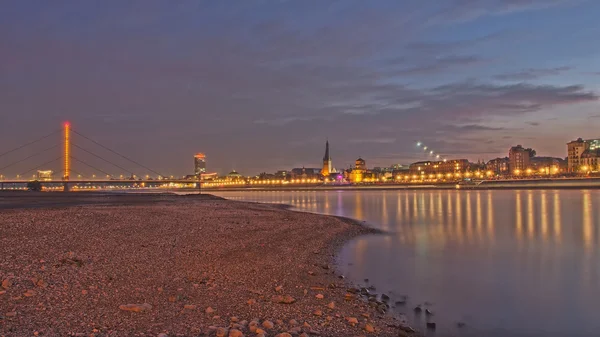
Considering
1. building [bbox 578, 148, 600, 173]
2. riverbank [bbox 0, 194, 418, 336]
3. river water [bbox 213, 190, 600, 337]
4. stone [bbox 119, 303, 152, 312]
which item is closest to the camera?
riverbank [bbox 0, 194, 418, 336]

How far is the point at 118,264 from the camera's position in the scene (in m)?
10.3

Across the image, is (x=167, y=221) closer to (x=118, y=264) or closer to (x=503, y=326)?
(x=118, y=264)

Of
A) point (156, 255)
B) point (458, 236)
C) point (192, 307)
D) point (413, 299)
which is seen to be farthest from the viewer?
point (458, 236)

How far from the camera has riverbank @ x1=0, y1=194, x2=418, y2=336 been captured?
647 centimetres

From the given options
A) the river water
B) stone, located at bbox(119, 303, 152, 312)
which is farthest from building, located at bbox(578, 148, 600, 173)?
stone, located at bbox(119, 303, 152, 312)

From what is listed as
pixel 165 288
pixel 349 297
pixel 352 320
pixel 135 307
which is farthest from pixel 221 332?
pixel 349 297

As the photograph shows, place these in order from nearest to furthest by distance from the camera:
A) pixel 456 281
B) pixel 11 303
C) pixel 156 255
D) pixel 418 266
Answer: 1. pixel 11 303
2. pixel 156 255
3. pixel 456 281
4. pixel 418 266

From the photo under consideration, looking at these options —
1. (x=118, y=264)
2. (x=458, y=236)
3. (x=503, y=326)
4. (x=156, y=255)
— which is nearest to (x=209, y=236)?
(x=156, y=255)

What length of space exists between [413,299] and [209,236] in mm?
8529

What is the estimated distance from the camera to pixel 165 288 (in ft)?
28.1

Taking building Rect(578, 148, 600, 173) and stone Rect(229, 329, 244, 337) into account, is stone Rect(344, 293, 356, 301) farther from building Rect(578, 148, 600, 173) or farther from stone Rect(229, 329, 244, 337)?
building Rect(578, 148, 600, 173)

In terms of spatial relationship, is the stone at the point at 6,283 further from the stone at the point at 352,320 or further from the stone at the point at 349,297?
the stone at the point at 349,297

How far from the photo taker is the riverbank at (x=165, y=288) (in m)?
6.47

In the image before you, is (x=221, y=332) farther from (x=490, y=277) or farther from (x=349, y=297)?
(x=490, y=277)
